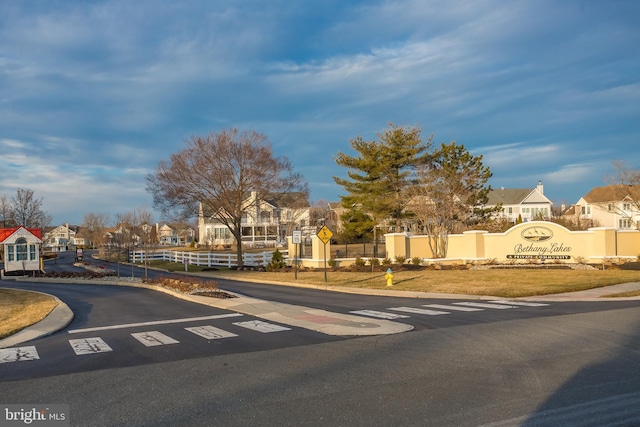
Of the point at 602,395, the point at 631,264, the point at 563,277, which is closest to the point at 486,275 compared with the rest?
the point at 563,277

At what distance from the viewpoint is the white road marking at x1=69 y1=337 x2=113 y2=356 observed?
→ 10.1m

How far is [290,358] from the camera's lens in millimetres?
9047

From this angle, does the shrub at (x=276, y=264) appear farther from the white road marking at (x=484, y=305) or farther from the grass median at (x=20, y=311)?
the white road marking at (x=484, y=305)

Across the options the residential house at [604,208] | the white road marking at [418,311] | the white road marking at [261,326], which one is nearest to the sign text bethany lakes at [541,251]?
the white road marking at [418,311]

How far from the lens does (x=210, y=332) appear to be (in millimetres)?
12055

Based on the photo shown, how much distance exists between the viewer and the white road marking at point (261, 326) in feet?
40.2

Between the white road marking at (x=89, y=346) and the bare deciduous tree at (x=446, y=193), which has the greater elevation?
the bare deciduous tree at (x=446, y=193)

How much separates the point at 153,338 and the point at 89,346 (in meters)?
1.26

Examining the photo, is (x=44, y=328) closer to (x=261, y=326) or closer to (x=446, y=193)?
(x=261, y=326)

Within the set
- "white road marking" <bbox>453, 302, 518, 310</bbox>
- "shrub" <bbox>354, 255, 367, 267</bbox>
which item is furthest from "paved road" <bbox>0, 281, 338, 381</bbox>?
"shrub" <bbox>354, 255, 367, 267</bbox>

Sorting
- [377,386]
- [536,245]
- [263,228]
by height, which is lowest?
[377,386]

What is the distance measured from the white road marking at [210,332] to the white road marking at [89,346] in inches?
76.3

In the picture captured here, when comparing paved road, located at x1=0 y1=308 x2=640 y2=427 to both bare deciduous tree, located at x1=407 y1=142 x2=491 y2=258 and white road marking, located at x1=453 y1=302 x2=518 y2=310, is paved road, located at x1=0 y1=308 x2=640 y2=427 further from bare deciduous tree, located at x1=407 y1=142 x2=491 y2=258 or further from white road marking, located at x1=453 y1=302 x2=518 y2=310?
bare deciduous tree, located at x1=407 y1=142 x2=491 y2=258

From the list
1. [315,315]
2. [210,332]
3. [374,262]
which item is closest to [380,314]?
[315,315]
